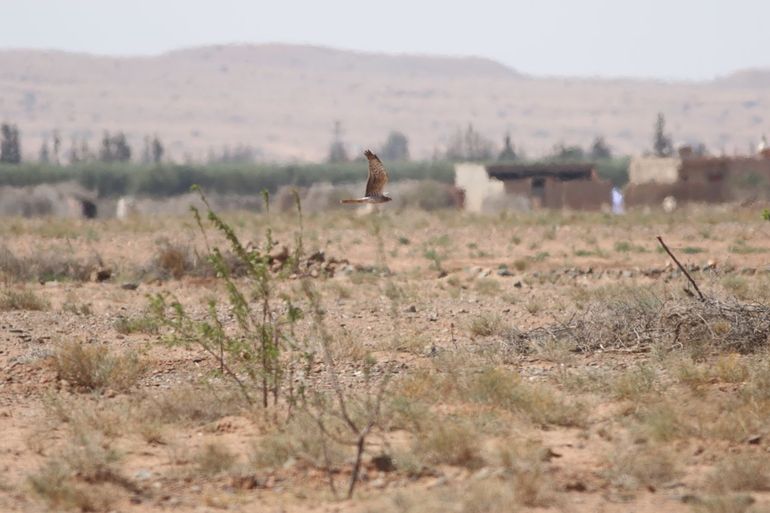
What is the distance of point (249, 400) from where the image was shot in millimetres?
9773

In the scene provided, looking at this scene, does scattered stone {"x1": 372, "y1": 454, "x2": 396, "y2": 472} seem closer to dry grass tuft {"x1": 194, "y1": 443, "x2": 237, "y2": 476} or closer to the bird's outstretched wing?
dry grass tuft {"x1": 194, "y1": 443, "x2": 237, "y2": 476}

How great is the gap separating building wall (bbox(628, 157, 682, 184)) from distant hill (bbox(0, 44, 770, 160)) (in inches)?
3503

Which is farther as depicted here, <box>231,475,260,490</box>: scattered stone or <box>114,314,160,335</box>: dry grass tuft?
<box>114,314,160,335</box>: dry grass tuft

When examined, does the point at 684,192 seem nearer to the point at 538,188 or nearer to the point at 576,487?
the point at 538,188

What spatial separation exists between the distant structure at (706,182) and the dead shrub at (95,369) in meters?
44.1

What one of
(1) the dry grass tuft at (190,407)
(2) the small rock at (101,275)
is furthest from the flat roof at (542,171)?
(1) the dry grass tuft at (190,407)

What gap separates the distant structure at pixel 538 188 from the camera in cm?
5638

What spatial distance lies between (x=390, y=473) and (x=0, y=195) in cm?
5207

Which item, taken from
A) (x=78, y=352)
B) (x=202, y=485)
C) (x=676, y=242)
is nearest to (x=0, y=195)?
(x=676, y=242)

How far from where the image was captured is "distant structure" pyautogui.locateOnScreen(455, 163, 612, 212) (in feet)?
185

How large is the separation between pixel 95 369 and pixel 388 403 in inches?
119

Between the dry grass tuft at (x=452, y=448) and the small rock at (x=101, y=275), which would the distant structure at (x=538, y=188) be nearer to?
the small rock at (x=101, y=275)

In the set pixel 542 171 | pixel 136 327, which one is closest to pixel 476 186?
pixel 542 171

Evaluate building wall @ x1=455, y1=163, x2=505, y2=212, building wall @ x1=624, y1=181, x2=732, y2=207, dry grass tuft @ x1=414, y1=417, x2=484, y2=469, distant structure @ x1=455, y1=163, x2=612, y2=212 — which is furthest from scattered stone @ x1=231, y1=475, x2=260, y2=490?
building wall @ x1=455, y1=163, x2=505, y2=212
